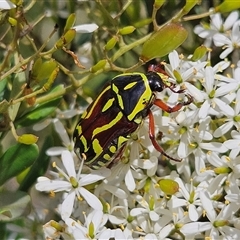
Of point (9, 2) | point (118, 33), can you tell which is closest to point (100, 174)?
point (118, 33)

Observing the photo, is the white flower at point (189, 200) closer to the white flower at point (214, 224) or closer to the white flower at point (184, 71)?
the white flower at point (214, 224)

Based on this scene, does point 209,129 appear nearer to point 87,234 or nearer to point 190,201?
point 190,201

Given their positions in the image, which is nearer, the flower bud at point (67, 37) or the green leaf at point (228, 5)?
the flower bud at point (67, 37)

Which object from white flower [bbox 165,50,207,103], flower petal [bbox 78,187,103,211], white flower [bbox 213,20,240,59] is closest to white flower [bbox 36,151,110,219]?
flower petal [bbox 78,187,103,211]

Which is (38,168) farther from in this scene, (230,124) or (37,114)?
(230,124)

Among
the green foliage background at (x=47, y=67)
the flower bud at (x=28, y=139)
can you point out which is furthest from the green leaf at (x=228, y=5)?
the flower bud at (x=28, y=139)
